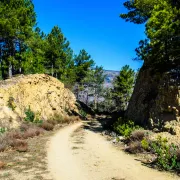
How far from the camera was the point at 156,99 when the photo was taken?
16.0 m

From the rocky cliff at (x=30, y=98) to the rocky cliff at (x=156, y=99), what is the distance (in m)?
10.5

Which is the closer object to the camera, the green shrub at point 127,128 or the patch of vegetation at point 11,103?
the green shrub at point 127,128

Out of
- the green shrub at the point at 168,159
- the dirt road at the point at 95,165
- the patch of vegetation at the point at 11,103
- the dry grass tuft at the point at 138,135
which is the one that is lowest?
the dirt road at the point at 95,165

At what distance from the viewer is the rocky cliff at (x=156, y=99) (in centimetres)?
1397

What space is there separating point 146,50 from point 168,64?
1835mm

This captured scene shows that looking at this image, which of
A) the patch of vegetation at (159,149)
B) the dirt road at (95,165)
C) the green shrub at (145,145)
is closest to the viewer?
the dirt road at (95,165)

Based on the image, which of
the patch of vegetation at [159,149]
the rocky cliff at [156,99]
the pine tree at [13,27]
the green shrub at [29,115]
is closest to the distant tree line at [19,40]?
the pine tree at [13,27]

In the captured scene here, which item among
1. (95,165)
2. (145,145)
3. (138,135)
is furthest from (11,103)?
(145,145)

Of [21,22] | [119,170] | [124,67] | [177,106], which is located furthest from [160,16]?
[124,67]

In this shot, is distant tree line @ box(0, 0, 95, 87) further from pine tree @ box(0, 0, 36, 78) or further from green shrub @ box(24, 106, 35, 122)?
green shrub @ box(24, 106, 35, 122)

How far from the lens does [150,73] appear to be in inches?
753

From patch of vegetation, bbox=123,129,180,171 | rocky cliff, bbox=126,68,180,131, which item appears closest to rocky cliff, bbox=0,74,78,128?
rocky cliff, bbox=126,68,180,131

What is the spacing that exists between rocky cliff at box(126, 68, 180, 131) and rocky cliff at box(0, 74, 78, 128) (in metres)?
10.5

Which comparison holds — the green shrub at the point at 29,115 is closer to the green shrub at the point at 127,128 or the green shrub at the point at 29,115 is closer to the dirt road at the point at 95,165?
the green shrub at the point at 127,128
